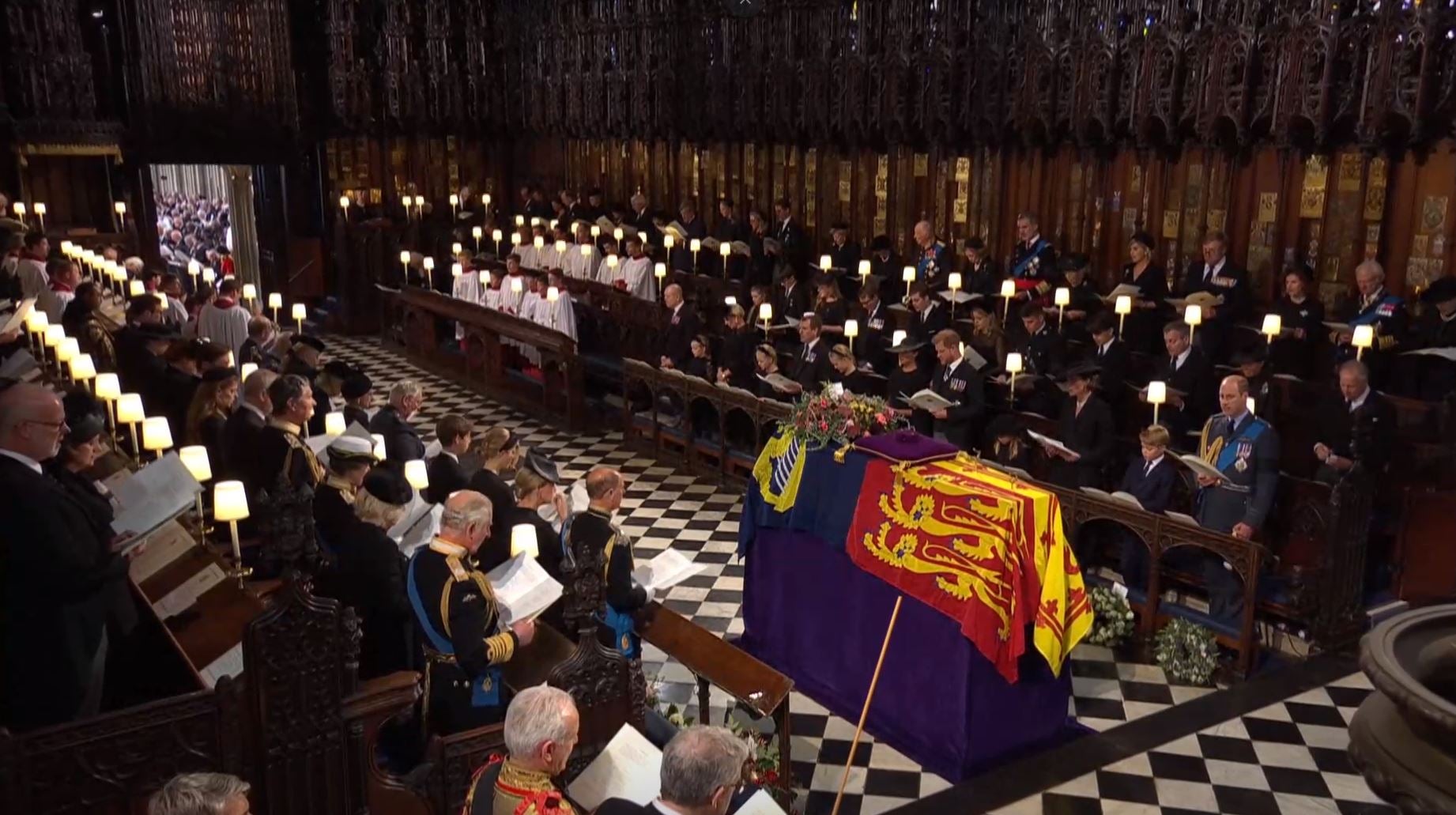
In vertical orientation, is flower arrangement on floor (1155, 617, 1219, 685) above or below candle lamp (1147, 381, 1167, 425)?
below

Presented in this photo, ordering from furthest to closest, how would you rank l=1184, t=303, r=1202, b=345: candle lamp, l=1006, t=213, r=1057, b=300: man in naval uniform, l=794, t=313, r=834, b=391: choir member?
1. l=1006, t=213, r=1057, b=300: man in naval uniform
2. l=794, t=313, r=834, b=391: choir member
3. l=1184, t=303, r=1202, b=345: candle lamp

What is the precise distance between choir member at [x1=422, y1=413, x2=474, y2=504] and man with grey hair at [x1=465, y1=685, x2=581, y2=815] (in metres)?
3.85

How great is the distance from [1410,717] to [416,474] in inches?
228

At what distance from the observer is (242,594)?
18.3 feet

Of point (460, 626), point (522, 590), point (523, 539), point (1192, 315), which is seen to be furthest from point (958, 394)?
point (460, 626)

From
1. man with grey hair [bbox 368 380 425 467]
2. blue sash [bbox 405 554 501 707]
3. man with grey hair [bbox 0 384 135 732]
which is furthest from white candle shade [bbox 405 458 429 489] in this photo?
man with grey hair [bbox 0 384 135 732]

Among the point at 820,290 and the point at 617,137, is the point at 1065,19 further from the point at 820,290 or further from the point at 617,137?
the point at 617,137

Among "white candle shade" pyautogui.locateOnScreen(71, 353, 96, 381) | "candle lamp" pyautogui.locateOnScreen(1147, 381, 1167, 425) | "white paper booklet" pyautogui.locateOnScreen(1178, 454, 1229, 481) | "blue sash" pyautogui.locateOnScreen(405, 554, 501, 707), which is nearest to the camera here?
"blue sash" pyautogui.locateOnScreen(405, 554, 501, 707)

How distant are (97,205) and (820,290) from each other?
1378 cm

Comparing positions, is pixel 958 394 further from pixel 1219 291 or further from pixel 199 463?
A: pixel 199 463

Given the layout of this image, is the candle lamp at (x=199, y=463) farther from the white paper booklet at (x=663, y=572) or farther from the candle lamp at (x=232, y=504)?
the white paper booklet at (x=663, y=572)

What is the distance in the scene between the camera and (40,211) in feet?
58.5

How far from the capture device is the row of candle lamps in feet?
57.6

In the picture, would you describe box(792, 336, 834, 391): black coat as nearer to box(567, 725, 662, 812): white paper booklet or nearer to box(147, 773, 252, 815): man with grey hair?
box(567, 725, 662, 812): white paper booklet
